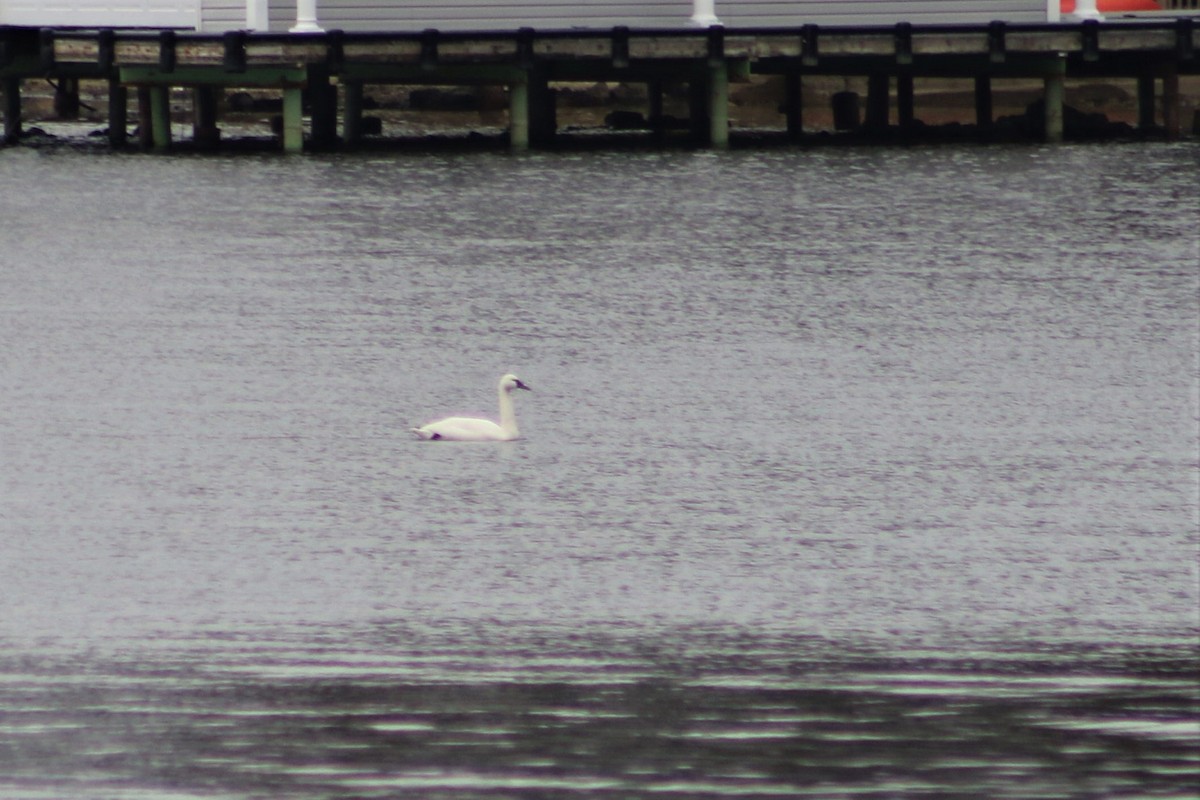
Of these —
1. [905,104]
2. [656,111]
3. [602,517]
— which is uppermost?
[905,104]

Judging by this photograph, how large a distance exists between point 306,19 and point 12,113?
7285mm

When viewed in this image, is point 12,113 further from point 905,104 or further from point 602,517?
point 602,517

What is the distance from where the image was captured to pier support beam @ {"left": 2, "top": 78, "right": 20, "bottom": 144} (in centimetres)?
3726

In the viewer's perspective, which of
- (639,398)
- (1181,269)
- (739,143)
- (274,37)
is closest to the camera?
(639,398)

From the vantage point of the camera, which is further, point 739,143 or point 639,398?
point 739,143

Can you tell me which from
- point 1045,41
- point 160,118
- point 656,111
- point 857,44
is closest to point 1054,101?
point 1045,41

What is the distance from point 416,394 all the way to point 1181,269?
8.98 m

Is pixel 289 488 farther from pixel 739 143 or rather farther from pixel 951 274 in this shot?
pixel 739 143

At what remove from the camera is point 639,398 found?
15281 millimetres

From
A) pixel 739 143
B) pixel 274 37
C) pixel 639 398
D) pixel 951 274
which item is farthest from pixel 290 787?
pixel 739 143

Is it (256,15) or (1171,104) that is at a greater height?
(256,15)

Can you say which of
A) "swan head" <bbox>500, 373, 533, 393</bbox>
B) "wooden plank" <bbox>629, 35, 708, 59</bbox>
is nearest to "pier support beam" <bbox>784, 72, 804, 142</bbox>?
"wooden plank" <bbox>629, 35, 708, 59</bbox>

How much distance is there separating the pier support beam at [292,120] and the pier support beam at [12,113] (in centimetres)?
481

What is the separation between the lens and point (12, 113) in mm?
37594
